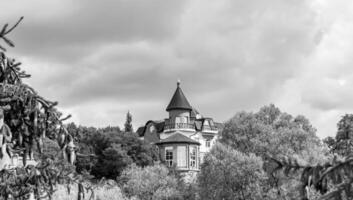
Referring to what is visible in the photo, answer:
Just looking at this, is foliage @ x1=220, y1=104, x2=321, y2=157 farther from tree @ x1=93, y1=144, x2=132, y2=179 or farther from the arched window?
the arched window

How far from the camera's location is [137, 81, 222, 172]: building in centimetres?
9119

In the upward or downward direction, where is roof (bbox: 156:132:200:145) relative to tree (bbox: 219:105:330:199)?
upward

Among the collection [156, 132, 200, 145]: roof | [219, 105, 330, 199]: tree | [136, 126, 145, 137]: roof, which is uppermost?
[136, 126, 145, 137]: roof

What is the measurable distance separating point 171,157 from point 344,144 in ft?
141

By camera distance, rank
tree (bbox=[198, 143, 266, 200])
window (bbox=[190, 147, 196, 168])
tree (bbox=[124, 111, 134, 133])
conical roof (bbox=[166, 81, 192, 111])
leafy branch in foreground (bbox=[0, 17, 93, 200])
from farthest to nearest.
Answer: tree (bbox=[124, 111, 134, 133]), conical roof (bbox=[166, 81, 192, 111]), window (bbox=[190, 147, 196, 168]), tree (bbox=[198, 143, 266, 200]), leafy branch in foreground (bbox=[0, 17, 93, 200])

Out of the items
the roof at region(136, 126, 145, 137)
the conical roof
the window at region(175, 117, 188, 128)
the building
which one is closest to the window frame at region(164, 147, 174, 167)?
the building

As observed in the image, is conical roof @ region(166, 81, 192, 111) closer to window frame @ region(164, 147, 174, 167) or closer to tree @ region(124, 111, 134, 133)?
window frame @ region(164, 147, 174, 167)

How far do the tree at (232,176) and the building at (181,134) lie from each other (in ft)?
117

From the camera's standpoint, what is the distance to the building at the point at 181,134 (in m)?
91.2

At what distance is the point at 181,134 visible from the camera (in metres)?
93.4

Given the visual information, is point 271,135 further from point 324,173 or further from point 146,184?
point 324,173

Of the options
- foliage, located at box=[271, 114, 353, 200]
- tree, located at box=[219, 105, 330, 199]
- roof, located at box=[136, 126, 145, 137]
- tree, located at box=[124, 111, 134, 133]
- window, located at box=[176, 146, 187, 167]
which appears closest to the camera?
foliage, located at box=[271, 114, 353, 200]

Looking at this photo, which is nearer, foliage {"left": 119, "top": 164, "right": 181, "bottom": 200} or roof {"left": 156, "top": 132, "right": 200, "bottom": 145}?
foliage {"left": 119, "top": 164, "right": 181, "bottom": 200}

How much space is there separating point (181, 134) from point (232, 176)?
153 feet
